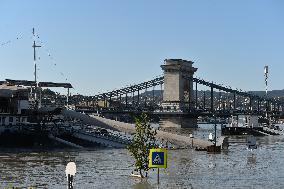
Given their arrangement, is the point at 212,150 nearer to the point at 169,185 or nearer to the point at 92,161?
the point at 92,161

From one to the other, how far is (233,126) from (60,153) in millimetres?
98467

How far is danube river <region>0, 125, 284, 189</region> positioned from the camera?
1725 inches

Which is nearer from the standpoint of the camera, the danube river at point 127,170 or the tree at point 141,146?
the danube river at point 127,170

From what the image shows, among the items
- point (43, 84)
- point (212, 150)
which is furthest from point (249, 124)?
point (212, 150)

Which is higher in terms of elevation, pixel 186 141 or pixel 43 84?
pixel 43 84

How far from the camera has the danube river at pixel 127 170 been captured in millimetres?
43812

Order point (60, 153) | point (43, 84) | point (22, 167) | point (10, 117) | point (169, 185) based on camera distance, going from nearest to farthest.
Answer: point (169, 185)
point (22, 167)
point (60, 153)
point (10, 117)
point (43, 84)

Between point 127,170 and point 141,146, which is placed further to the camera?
point 127,170

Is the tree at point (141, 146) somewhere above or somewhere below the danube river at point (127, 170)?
above

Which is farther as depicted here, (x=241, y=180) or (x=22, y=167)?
(x=22, y=167)

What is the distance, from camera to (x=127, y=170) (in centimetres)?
5288

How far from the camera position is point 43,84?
144250 mm

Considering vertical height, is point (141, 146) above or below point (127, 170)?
A: above

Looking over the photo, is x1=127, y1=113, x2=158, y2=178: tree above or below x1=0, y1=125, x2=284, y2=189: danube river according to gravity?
above
